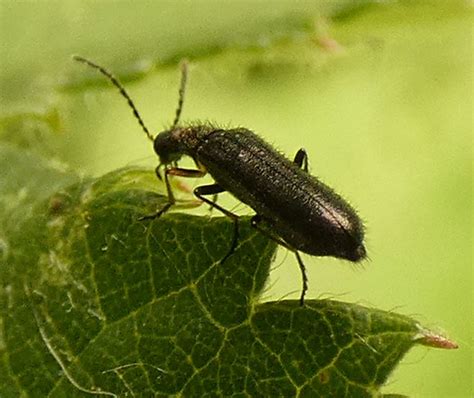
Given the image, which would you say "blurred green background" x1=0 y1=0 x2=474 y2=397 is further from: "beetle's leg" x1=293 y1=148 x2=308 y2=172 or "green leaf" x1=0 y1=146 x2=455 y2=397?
"green leaf" x1=0 y1=146 x2=455 y2=397

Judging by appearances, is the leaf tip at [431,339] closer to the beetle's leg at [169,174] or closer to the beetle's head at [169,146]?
the beetle's leg at [169,174]

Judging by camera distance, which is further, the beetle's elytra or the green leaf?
the beetle's elytra

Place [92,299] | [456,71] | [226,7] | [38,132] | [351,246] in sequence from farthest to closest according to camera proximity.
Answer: [456,71] → [226,7] → [38,132] → [351,246] → [92,299]

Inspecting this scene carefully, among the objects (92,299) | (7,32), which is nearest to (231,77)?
(7,32)

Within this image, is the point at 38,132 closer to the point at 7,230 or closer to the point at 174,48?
the point at 174,48

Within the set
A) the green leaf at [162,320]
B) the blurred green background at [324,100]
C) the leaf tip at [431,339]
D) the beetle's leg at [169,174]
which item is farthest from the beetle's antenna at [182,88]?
the leaf tip at [431,339]

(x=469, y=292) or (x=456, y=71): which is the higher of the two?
(x=456, y=71)

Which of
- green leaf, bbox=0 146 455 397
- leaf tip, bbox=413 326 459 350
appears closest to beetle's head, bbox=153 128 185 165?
green leaf, bbox=0 146 455 397
